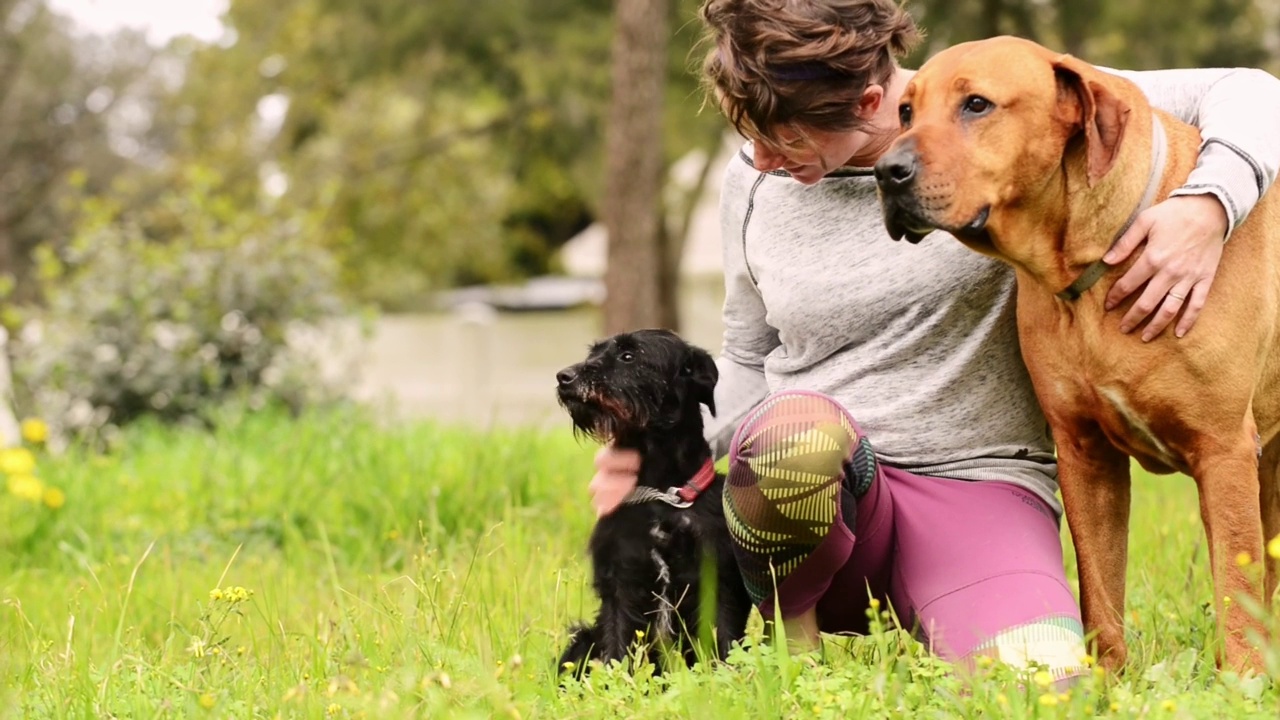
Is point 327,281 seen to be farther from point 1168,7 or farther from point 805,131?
point 1168,7

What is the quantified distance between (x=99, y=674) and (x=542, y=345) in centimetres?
1506

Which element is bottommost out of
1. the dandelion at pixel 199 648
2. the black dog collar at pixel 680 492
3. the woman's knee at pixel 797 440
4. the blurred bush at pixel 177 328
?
the blurred bush at pixel 177 328

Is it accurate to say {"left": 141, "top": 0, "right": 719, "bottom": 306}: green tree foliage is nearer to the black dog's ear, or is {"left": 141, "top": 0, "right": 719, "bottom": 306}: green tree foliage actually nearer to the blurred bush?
the blurred bush

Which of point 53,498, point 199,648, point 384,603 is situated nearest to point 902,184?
point 384,603

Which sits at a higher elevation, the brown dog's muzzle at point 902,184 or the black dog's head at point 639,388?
the brown dog's muzzle at point 902,184

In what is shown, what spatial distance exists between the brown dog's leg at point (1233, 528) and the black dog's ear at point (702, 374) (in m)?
1.25

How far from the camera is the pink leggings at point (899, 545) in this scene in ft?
8.59

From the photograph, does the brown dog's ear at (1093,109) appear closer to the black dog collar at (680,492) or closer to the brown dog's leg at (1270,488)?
the brown dog's leg at (1270,488)

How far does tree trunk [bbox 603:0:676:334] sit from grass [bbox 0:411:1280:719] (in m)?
4.17

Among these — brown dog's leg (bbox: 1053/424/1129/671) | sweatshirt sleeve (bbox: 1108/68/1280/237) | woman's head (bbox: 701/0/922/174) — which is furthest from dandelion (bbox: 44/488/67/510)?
sweatshirt sleeve (bbox: 1108/68/1280/237)

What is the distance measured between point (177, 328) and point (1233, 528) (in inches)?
258

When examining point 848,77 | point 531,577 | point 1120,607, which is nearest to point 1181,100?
point 848,77

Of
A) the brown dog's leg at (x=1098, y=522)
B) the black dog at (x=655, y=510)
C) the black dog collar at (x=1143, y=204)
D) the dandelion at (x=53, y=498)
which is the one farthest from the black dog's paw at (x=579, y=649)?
the dandelion at (x=53, y=498)

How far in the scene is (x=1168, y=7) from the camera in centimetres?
1223
